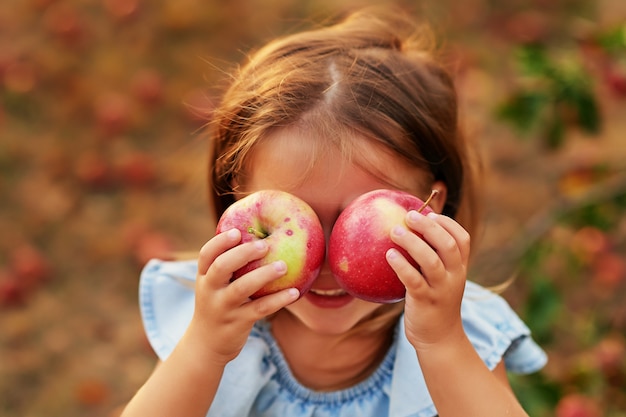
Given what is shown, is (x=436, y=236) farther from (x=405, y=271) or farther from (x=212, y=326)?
(x=212, y=326)

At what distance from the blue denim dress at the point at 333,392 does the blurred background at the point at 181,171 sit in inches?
14.2

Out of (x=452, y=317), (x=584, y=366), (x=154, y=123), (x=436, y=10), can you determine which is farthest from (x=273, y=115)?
(x=436, y=10)

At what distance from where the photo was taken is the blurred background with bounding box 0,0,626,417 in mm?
1964

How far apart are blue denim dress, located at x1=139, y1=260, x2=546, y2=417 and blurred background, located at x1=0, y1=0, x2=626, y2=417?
0.36 metres

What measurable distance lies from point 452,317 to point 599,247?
4.98 feet

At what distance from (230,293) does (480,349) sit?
0.53 metres

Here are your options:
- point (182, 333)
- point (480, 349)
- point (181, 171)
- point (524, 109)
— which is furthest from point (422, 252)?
point (181, 171)

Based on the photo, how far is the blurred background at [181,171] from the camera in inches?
77.3

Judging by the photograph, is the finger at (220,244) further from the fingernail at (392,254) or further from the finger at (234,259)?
the fingernail at (392,254)

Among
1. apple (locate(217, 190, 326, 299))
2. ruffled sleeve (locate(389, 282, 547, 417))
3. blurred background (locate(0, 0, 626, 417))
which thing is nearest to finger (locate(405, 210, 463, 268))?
apple (locate(217, 190, 326, 299))

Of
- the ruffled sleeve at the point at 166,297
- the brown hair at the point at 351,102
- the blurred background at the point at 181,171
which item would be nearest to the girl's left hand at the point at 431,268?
the brown hair at the point at 351,102

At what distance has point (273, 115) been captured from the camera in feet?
3.73

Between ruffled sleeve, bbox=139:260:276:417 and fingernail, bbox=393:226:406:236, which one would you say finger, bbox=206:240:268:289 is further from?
ruffled sleeve, bbox=139:260:276:417

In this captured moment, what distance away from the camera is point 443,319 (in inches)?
39.2
